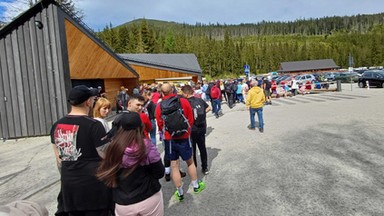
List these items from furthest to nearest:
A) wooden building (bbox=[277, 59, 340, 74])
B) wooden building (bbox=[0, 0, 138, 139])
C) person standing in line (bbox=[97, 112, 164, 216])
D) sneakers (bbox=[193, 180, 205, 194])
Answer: wooden building (bbox=[277, 59, 340, 74]) → wooden building (bbox=[0, 0, 138, 139]) → sneakers (bbox=[193, 180, 205, 194]) → person standing in line (bbox=[97, 112, 164, 216])

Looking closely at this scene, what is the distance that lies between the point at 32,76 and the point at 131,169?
9848 mm

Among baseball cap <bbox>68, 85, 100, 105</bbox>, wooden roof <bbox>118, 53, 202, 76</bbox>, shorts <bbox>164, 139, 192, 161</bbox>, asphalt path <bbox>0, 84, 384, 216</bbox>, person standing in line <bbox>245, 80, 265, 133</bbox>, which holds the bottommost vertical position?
asphalt path <bbox>0, 84, 384, 216</bbox>

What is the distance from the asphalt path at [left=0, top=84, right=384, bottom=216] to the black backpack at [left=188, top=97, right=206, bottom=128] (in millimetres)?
1054

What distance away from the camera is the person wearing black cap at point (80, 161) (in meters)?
2.47

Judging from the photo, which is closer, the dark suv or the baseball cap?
the baseball cap

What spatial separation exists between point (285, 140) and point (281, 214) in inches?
168

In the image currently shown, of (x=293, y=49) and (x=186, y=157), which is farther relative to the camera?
(x=293, y=49)

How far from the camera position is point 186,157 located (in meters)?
4.19

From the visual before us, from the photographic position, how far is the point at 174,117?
4082 millimetres

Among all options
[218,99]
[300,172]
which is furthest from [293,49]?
[300,172]

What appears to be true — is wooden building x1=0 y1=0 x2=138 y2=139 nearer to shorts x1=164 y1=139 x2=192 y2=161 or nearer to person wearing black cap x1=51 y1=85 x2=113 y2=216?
shorts x1=164 y1=139 x2=192 y2=161

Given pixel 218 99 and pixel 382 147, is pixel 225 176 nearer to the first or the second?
pixel 382 147

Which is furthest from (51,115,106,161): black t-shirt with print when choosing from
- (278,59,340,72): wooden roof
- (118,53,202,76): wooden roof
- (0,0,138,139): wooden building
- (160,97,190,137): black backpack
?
(278,59,340,72): wooden roof

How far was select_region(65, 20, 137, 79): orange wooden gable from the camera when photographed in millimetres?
11047
